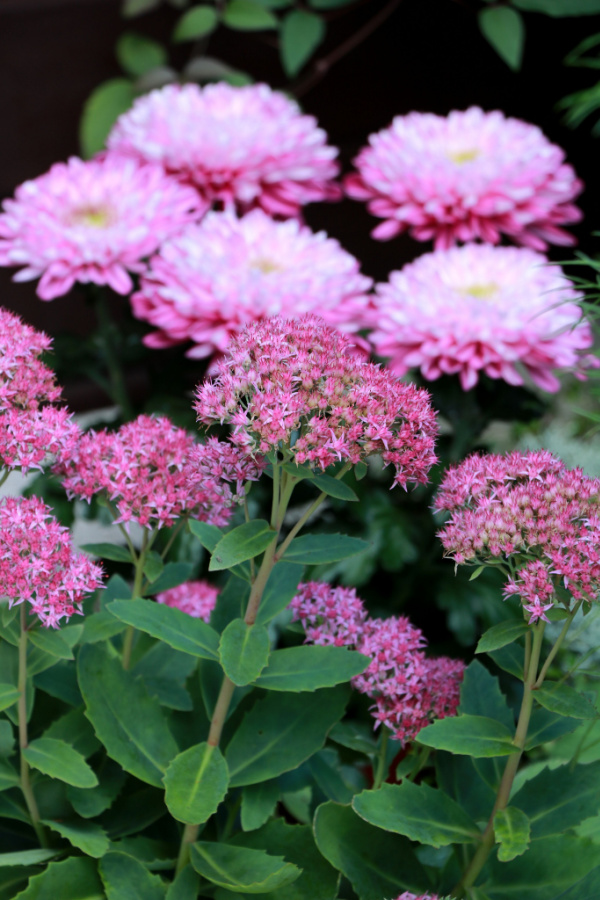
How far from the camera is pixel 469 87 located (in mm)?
1852

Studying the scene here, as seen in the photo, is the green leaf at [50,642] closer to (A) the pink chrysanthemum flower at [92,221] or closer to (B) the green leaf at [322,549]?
(B) the green leaf at [322,549]

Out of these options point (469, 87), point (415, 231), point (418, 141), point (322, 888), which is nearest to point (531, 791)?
point (322, 888)

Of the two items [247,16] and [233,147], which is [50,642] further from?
[247,16]

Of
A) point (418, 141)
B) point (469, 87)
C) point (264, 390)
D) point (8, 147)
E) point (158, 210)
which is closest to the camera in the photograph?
point (264, 390)

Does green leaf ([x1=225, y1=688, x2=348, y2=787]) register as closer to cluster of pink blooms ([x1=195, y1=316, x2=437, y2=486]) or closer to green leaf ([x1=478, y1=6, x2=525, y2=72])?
cluster of pink blooms ([x1=195, y1=316, x2=437, y2=486])

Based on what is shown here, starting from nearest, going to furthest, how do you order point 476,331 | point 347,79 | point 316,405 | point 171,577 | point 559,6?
1. point 316,405
2. point 171,577
3. point 476,331
4. point 559,6
5. point 347,79

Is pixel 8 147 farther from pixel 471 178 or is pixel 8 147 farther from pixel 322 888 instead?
pixel 322 888

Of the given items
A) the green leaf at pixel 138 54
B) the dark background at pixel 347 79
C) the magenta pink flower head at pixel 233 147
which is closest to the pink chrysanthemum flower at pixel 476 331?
the magenta pink flower head at pixel 233 147

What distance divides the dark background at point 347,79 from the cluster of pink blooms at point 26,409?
1.33 m

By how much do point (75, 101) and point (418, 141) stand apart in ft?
3.38

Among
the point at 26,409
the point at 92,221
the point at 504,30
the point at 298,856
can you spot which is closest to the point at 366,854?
the point at 298,856

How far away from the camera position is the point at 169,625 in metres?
0.38

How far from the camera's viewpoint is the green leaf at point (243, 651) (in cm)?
35

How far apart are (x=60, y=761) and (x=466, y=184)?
0.58 metres
